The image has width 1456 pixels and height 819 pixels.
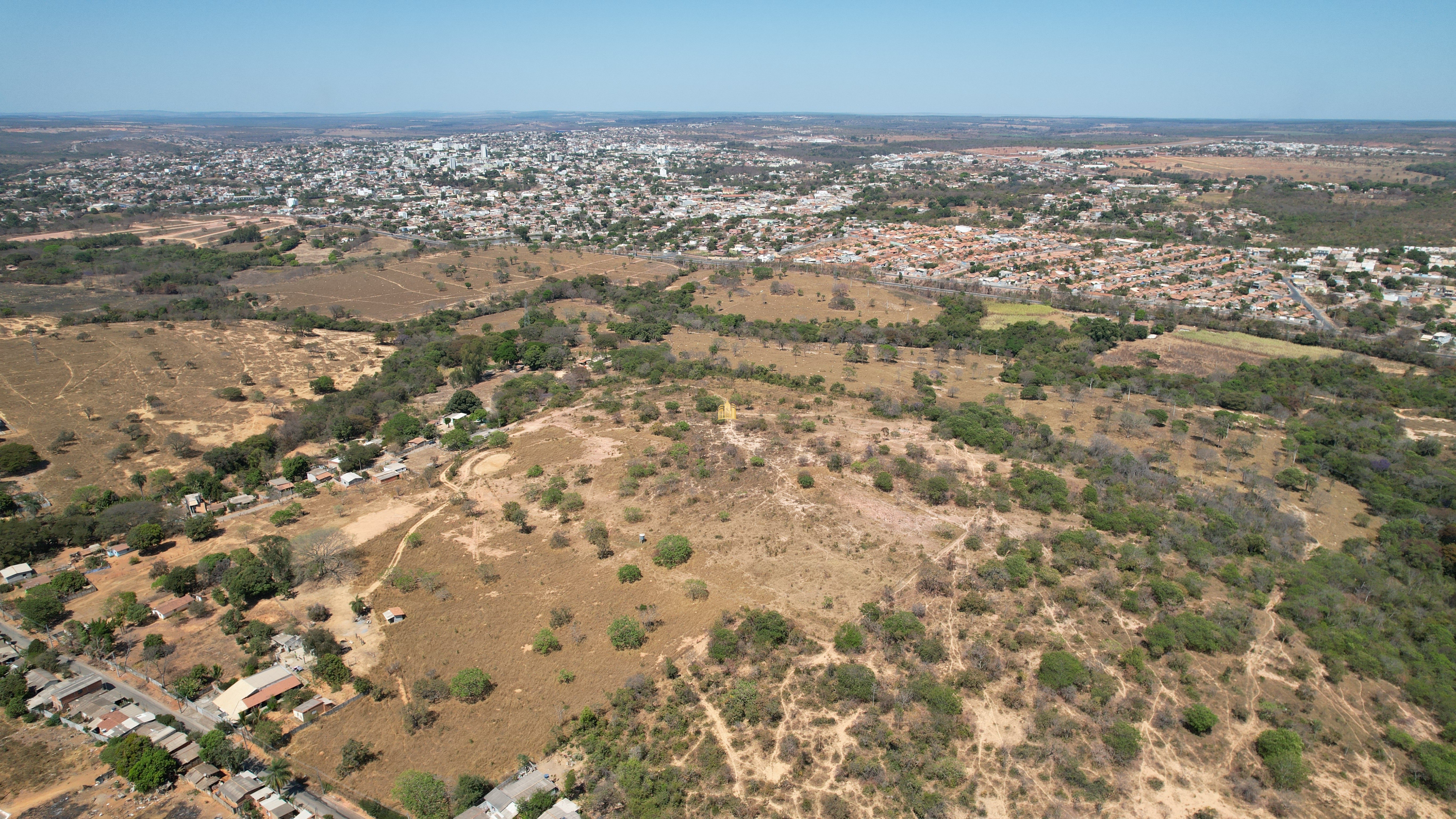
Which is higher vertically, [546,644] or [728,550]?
[728,550]

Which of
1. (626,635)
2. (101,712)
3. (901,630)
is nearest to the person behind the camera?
(101,712)

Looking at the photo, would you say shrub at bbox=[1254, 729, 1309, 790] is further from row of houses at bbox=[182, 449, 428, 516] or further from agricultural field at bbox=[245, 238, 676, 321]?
agricultural field at bbox=[245, 238, 676, 321]

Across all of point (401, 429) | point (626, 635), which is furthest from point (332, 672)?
point (401, 429)

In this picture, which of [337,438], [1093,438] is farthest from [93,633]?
[1093,438]

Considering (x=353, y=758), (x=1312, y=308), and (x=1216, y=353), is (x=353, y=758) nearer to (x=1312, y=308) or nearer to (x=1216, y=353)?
(x=1216, y=353)

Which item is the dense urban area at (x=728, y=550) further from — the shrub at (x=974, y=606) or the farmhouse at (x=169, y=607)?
the shrub at (x=974, y=606)

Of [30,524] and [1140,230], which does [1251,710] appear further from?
[1140,230]

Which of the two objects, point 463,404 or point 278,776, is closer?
point 278,776
